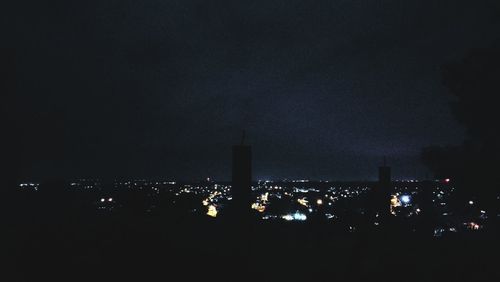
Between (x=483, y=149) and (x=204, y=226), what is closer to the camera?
(x=204, y=226)

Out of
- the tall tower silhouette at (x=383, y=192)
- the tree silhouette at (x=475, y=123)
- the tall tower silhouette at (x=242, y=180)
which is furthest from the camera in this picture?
the tree silhouette at (x=475, y=123)

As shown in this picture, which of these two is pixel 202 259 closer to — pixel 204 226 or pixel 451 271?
pixel 204 226

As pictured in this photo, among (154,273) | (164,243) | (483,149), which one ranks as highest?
(483,149)

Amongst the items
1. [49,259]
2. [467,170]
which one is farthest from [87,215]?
[467,170]

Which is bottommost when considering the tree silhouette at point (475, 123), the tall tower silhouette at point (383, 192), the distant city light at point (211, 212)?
the distant city light at point (211, 212)

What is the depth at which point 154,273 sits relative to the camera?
12.0ft

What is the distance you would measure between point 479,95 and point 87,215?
35.4 ft

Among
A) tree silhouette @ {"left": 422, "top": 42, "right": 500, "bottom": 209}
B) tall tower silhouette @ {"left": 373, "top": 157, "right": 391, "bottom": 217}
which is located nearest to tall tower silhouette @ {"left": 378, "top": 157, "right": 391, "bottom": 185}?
tall tower silhouette @ {"left": 373, "top": 157, "right": 391, "bottom": 217}

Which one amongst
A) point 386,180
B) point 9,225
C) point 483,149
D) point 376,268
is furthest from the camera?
point 483,149

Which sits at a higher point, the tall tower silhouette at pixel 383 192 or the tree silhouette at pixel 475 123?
the tree silhouette at pixel 475 123

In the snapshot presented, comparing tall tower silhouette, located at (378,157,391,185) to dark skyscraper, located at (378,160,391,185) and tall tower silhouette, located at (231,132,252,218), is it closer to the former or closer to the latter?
dark skyscraper, located at (378,160,391,185)

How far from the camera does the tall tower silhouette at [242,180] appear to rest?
3863 mm

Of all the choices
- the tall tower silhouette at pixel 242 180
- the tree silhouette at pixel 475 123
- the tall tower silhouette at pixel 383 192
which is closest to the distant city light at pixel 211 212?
the tall tower silhouette at pixel 242 180

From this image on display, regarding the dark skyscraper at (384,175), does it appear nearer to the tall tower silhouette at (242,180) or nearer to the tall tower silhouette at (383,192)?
the tall tower silhouette at (383,192)
